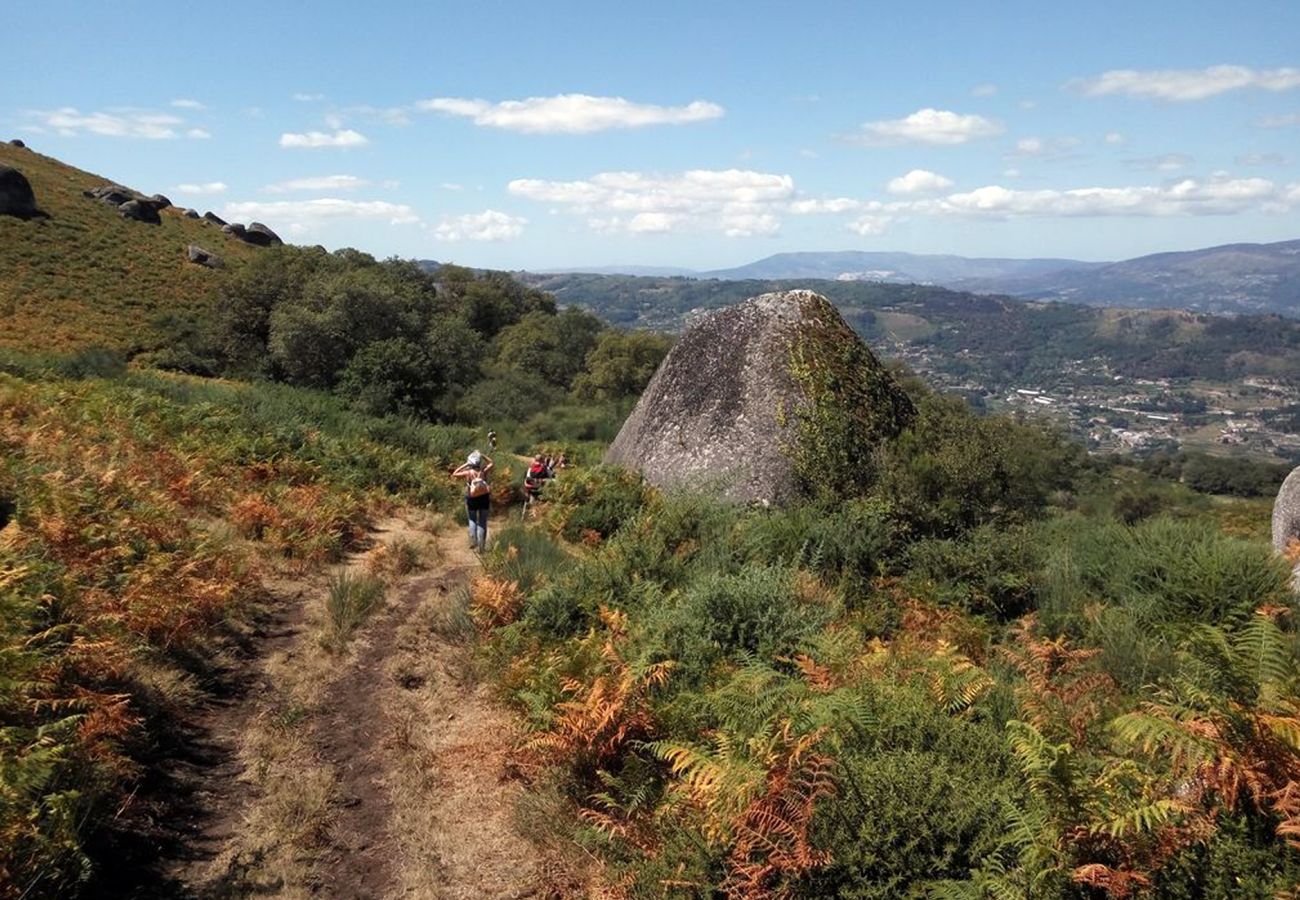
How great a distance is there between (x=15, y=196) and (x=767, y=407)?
207 feet

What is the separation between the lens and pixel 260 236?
245 feet

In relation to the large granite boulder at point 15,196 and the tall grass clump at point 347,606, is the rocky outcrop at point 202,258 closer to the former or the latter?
the large granite boulder at point 15,196

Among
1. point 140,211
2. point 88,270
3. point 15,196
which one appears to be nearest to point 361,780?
point 88,270

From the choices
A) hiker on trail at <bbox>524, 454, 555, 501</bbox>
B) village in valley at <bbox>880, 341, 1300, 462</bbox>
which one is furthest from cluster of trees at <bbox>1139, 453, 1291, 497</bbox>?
hiker on trail at <bbox>524, 454, 555, 501</bbox>

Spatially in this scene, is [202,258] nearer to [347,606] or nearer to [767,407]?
[767,407]

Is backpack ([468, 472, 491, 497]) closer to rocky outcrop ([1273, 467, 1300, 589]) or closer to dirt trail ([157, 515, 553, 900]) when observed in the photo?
dirt trail ([157, 515, 553, 900])

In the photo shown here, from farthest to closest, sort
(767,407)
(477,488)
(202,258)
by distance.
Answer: (202,258), (767,407), (477,488)

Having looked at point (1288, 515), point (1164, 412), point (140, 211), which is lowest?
point (1164, 412)

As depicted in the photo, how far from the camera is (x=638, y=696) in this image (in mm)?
5305

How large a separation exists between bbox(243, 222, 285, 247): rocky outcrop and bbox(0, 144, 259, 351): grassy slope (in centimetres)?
479

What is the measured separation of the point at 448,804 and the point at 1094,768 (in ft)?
13.0

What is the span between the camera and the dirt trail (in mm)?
4234

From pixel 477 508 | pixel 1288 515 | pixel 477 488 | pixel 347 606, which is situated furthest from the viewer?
pixel 1288 515

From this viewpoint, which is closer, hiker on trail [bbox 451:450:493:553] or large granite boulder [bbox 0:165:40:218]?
hiker on trail [bbox 451:450:493:553]
